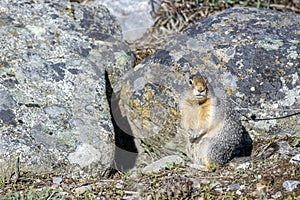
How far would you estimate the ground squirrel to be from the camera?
24.2 feet

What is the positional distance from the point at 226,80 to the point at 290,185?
2.52 metres

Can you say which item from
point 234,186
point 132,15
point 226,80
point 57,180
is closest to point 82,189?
point 57,180

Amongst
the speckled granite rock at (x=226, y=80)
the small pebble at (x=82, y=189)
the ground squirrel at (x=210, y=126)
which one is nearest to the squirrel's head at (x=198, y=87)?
the ground squirrel at (x=210, y=126)

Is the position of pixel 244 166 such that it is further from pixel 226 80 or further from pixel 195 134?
pixel 226 80

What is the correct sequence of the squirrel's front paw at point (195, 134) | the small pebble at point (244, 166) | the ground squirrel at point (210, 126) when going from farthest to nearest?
the squirrel's front paw at point (195, 134) → the ground squirrel at point (210, 126) → the small pebble at point (244, 166)

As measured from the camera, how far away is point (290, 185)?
19.7 feet

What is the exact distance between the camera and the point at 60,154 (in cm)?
702

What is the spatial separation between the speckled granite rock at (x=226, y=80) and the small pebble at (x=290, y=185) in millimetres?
1909

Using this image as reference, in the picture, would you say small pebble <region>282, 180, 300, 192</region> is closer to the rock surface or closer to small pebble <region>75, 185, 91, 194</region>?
small pebble <region>75, 185, 91, 194</region>

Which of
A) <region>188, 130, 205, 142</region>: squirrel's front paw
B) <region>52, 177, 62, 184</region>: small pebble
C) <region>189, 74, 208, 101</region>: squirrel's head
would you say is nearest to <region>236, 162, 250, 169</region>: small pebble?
<region>188, 130, 205, 142</region>: squirrel's front paw

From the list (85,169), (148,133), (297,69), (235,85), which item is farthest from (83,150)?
(297,69)

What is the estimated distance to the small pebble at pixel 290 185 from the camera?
19.6 ft

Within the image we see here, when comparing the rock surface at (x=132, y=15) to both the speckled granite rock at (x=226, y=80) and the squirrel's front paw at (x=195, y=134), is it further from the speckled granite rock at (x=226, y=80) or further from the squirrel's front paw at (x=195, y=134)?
the squirrel's front paw at (x=195, y=134)

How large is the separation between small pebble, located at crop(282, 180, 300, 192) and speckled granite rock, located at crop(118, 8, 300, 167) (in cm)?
191
